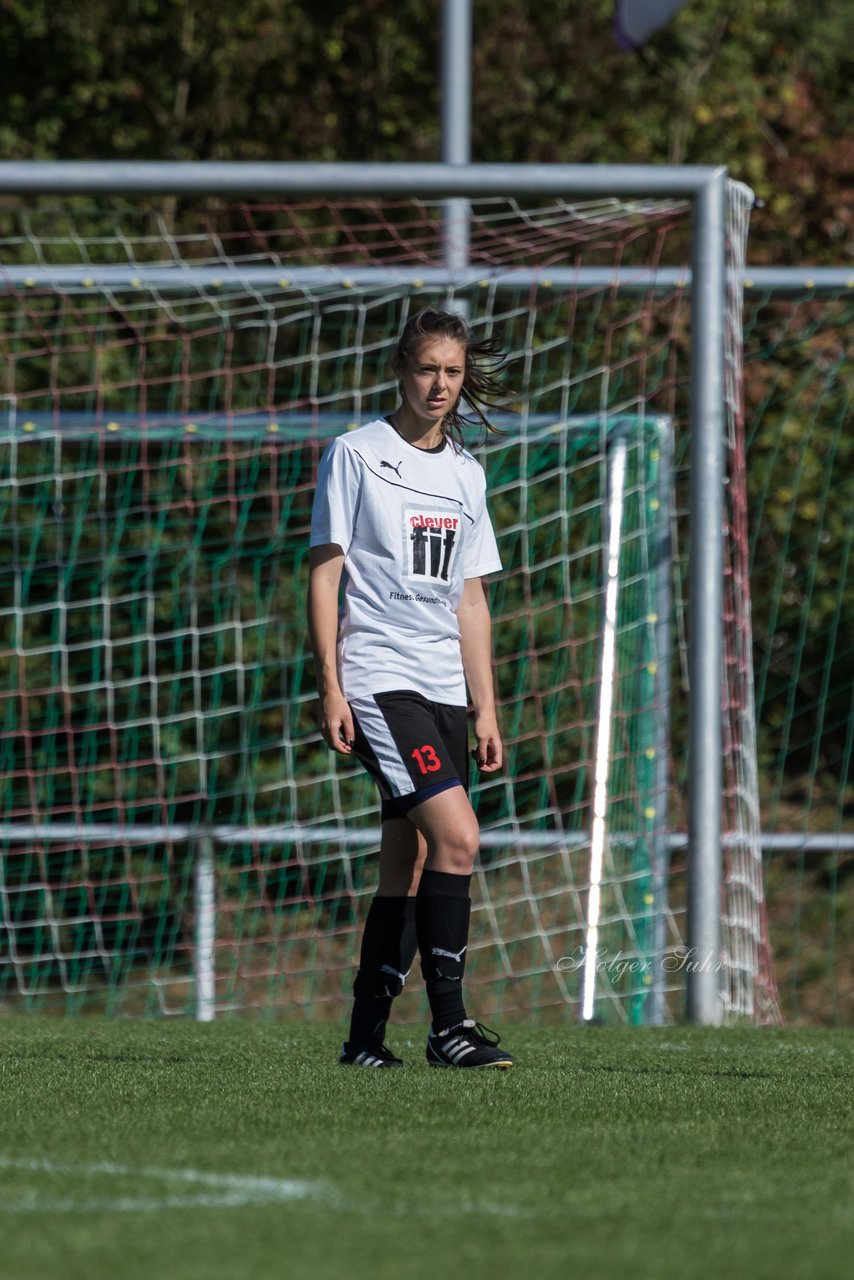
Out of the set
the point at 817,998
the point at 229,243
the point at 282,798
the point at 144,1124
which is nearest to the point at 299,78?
the point at 229,243

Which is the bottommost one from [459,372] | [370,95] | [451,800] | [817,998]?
[817,998]

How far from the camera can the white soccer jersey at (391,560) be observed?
4.07m

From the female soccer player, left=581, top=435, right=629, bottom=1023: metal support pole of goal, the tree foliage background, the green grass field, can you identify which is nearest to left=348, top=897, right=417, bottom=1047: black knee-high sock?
the female soccer player

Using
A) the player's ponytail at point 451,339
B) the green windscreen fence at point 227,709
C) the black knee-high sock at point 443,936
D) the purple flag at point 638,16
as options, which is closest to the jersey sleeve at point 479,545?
the player's ponytail at point 451,339

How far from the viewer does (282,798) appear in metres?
8.78

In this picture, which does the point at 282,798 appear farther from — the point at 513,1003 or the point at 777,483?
the point at 777,483

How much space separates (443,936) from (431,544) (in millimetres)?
873

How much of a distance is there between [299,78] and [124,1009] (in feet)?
22.3

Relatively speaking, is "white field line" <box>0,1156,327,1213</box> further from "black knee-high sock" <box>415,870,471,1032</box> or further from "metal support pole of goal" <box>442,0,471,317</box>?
"metal support pole of goal" <box>442,0,471,317</box>

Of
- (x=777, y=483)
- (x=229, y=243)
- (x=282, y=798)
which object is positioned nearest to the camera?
(x=282, y=798)

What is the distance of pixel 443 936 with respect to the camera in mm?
4047

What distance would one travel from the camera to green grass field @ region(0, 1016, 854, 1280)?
7.34 ft
